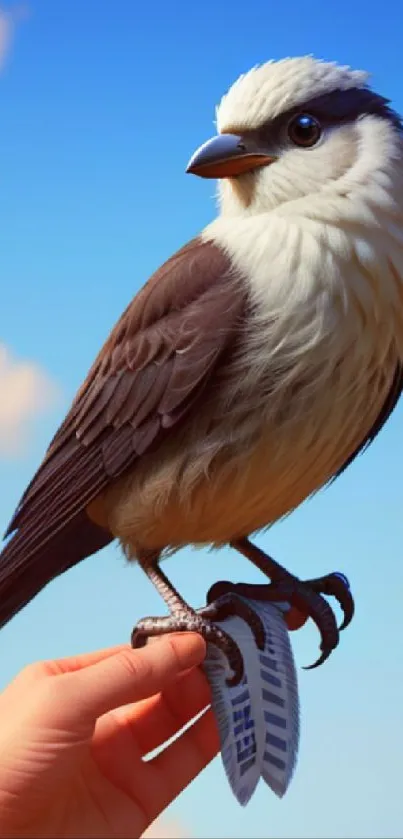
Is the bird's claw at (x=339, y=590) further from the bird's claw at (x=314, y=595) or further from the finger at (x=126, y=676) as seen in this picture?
the finger at (x=126, y=676)

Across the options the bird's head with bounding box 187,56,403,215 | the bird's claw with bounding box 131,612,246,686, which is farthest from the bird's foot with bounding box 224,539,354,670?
the bird's head with bounding box 187,56,403,215

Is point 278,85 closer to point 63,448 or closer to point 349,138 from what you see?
point 349,138

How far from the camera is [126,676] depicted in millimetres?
1854

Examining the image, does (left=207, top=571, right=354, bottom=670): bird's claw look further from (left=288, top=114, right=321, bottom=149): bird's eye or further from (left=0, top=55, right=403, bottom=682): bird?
(left=288, top=114, right=321, bottom=149): bird's eye

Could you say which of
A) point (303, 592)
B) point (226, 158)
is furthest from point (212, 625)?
point (226, 158)

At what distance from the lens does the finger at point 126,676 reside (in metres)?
1.83

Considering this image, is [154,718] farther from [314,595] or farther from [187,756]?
[314,595]

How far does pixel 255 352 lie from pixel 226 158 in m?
0.37

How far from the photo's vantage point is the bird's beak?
2.03 m

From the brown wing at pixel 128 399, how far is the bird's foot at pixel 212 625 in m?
0.26

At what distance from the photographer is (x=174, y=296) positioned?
6.91 feet

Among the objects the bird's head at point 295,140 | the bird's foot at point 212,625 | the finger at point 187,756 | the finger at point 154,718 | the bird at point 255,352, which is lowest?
the finger at point 187,756

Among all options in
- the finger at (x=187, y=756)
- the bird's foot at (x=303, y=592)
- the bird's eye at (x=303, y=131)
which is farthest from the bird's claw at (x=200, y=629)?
the bird's eye at (x=303, y=131)

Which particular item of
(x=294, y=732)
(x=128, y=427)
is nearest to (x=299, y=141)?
(x=128, y=427)
